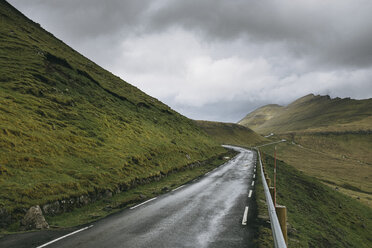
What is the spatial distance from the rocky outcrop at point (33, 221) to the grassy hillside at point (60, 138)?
766 millimetres

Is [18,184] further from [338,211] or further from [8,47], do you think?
[8,47]

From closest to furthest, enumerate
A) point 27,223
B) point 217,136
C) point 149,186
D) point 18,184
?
1. point 27,223
2. point 18,184
3. point 149,186
4. point 217,136

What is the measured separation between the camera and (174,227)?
8516 mm

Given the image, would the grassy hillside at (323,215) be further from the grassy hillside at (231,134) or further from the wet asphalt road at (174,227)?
the grassy hillside at (231,134)

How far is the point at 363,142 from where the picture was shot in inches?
5084

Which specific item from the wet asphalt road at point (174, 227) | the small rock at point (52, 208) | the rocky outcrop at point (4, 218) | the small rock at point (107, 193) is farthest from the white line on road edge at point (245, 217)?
Answer: the rocky outcrop at point (4, 218)

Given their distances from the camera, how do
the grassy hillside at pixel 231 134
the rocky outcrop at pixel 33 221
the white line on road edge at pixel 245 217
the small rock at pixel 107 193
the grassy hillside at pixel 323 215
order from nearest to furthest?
the white line on road edge at pixel 245 217
the rocky outcrop at pixel 33 221
the grassy hillside at pixel 323 215
the small rock at pixel 107 193
the grassy hillside at pixel 231 134

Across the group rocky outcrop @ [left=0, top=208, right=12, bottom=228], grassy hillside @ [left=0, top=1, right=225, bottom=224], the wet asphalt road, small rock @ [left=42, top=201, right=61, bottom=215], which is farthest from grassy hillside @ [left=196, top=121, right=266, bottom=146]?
rocky outcrop @ [left=0, top=208, right=12, bottom=228]

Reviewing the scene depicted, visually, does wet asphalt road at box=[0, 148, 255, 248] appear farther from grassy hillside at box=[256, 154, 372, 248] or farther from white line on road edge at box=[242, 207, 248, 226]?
grassy hillside at box=[256, 154, 372, 248]

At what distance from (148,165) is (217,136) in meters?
102

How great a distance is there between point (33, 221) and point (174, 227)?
5.93m

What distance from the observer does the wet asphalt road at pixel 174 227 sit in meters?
7.11

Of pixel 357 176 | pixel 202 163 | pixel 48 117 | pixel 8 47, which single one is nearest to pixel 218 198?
pixel 48 117

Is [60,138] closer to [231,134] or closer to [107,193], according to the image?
[107,193]
